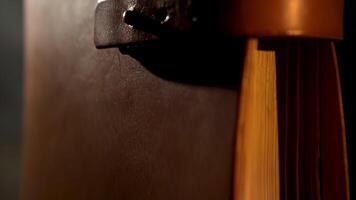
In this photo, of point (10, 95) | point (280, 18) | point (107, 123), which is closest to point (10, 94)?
point (10, 95)

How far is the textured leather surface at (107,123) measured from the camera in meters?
0.46

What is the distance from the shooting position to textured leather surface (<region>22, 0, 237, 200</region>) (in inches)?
18.0

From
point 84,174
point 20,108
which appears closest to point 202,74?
point 84,174

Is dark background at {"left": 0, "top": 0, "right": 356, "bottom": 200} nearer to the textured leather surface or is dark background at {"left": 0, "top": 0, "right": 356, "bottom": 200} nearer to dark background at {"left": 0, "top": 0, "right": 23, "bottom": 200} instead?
dark background at {"left": 0, "top": 0, "right": 23, "bottom": 200}

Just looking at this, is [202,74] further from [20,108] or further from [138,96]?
[20,108]

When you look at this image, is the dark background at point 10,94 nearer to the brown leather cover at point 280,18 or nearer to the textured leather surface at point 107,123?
the textured leather surface at point 107,123

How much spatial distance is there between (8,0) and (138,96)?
3.85 feet

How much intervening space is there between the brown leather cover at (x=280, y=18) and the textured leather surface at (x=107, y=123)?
6cm

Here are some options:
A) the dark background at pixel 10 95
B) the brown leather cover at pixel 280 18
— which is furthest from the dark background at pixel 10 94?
the brown leather cover at pixel 280 18

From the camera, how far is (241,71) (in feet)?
1.33

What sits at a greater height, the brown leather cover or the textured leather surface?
the brown leather cover

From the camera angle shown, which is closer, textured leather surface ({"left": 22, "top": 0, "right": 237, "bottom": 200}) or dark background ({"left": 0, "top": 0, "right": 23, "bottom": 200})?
textured leather surface ({"left": 22, "top": 0, "right": 237, "bottom": 200})

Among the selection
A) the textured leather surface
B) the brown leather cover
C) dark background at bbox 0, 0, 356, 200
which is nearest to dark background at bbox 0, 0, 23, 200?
dark background at bbox 0, 0, 356, 200

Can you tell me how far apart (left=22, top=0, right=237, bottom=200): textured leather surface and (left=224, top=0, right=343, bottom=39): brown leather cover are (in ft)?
0.20
